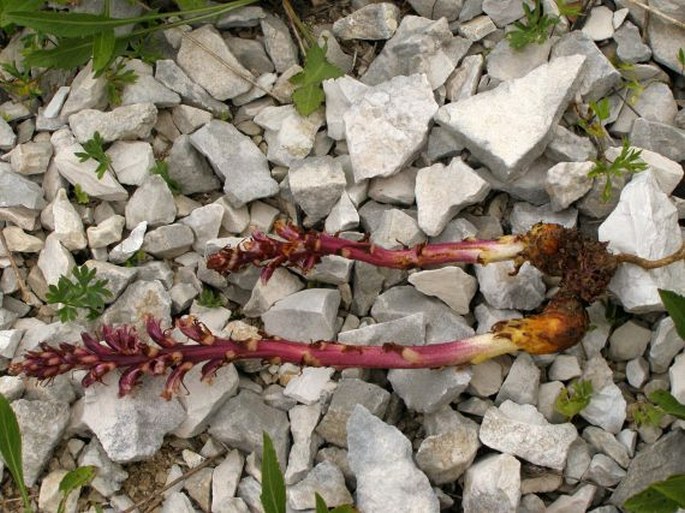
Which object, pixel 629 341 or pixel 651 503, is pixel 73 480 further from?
pixel 629 341

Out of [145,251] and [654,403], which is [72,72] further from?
[654,403]

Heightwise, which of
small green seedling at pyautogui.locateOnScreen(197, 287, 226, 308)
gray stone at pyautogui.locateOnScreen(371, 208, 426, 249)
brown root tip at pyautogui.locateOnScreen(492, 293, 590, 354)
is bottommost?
small green seedling at pyautogui.locateOnScreen(197, 287, 226, 308)

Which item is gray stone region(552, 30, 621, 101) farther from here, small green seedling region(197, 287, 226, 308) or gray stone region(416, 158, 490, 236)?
small green seedling region(197, 287, 226, 308)

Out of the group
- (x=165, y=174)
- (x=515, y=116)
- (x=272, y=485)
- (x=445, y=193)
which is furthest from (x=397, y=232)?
(x=272, y=485)

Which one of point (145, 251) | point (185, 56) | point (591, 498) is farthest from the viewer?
point (185, 56)

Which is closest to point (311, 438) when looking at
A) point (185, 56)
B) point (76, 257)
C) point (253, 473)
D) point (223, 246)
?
point (253, 473)

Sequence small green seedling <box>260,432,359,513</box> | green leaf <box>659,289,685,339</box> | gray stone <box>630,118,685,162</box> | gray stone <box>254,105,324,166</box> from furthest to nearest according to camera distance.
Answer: gray stone <box>254,105,324,166</box>
gray stone <box>630,118,685,162</box>
green leaf <box>659,289,685,339</box>
small green seedling <box>260,432,359,513</box>

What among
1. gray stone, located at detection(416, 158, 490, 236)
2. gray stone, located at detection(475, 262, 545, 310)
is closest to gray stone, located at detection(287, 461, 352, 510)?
gray stone, located at detection(475, 262, 545, 310)
